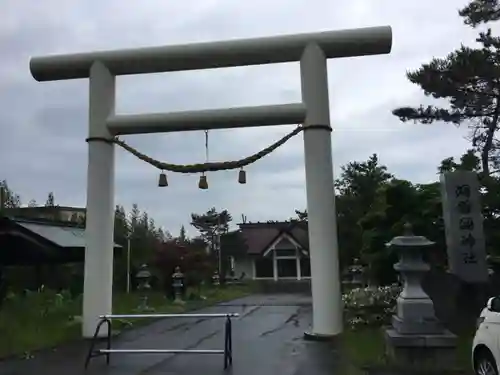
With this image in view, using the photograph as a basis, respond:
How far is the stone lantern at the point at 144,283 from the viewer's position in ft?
56.5

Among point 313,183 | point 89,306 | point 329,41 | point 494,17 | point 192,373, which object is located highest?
point 494,17

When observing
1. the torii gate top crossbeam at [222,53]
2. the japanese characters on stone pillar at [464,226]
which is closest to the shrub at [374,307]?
the japanese characters on stone pillar at [464,226]

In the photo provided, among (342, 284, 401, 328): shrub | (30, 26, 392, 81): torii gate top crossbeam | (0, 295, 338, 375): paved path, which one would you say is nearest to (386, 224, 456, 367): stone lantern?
(0, 295, 338, 375): paved path

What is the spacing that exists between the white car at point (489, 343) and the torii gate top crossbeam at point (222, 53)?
19.6 feet

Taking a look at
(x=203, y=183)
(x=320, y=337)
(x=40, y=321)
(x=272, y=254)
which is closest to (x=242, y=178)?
(x=203, y=183)

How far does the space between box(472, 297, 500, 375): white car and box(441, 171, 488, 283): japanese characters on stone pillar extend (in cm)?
436

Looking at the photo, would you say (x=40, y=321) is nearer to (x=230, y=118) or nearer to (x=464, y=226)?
(x=230, y=118)

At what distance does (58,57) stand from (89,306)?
5160 mm

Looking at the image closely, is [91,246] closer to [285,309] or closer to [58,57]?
[58,57]

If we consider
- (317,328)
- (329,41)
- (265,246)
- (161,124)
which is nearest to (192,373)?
(317,328)

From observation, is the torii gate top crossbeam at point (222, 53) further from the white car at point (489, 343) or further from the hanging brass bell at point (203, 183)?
the white car at point (489, 343)

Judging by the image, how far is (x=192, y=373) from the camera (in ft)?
23.9

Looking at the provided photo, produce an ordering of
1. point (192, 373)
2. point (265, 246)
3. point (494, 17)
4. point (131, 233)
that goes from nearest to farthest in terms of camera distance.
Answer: point (192, 373) → point (494, 17) → point (131, 233) → point (265, 246)

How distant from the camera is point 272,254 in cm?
4275
